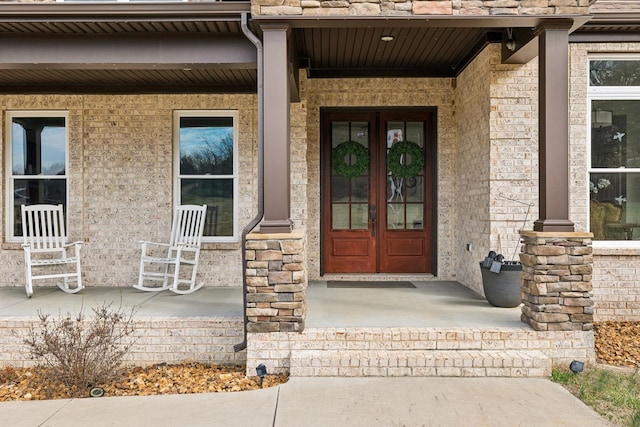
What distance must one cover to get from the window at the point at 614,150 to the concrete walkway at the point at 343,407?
2.60 meters

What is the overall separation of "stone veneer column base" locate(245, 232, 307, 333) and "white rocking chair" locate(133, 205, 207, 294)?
184cm

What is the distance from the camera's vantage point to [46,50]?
434cm

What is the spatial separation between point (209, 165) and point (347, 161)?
1.79 meters

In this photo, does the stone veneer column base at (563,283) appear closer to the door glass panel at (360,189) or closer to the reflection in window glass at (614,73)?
the reflection in window glass at (614,73)

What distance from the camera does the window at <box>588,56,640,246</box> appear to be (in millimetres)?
5172

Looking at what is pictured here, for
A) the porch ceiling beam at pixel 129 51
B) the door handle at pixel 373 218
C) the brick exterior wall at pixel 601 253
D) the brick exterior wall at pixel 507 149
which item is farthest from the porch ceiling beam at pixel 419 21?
the door handle at pixel 373 218

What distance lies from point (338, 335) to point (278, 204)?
1.15 m

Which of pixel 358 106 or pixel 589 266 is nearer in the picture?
pixel 589 266

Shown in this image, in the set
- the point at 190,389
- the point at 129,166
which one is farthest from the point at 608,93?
the point at 129,166

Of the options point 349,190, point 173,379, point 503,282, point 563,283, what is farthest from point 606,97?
point 173,379

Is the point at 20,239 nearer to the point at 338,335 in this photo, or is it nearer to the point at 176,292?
the point at 176,292

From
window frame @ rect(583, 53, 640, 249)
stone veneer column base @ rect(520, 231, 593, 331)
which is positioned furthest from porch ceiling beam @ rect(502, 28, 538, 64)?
stone veneer column base @ rect(520, 231, 593, 331)

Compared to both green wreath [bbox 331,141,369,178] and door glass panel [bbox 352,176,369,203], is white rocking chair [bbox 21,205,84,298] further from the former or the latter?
door glass panel [bbox 352,176,369,203]

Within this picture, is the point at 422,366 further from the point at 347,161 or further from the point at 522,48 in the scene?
→ the point at 347,161
